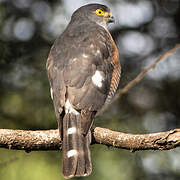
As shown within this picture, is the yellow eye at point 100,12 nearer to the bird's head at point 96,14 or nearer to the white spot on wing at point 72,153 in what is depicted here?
the bird's head at point 96,14

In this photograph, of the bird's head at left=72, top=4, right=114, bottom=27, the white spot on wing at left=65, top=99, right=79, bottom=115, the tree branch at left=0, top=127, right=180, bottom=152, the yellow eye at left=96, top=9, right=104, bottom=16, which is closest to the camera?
the tree branch at left=0, top=127, right=180, bottom=152

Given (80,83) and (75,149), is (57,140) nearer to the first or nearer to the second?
(75,149)

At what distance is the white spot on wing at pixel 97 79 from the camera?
205 inches

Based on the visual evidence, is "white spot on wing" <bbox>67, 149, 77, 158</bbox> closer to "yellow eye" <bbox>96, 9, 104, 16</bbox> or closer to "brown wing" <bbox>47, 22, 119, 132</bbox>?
"brown wing" <bbox>47, 22, 119, 132</bbox>

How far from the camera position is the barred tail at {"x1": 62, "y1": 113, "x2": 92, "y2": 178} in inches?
180

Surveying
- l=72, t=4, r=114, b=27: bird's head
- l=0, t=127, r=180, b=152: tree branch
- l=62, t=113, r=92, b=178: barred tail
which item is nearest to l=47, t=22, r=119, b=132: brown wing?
l=62, t=113, r=92, b=178: barred tail

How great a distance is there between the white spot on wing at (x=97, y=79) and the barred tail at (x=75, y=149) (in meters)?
0.56

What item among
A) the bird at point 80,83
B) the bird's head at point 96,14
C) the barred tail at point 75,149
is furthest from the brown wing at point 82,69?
the bird's head at point 96,14

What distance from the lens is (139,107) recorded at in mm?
7465

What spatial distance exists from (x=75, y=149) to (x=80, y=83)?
87cm

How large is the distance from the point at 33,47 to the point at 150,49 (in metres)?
2.06

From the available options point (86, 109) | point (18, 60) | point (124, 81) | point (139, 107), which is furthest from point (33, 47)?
point (86, 109)

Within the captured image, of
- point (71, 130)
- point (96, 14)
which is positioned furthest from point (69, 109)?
point (96, 14)

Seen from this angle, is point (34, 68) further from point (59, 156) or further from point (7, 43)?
point (59, 156)
